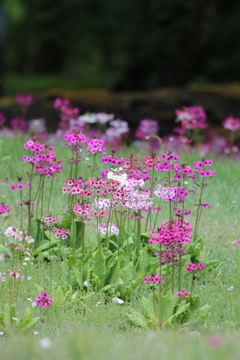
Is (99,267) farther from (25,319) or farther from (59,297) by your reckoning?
(25,319)

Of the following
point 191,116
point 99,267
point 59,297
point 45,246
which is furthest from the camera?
point 191,116

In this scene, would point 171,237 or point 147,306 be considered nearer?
point 171,237

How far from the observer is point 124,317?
161 inches

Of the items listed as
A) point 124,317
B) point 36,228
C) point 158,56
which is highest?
point 158,56

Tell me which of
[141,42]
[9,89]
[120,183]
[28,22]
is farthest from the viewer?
[28,22]

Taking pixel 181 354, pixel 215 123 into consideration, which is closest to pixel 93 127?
pixel 215 123

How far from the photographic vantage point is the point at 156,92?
14227 millimetres

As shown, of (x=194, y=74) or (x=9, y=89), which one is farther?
(x=9, y=89)

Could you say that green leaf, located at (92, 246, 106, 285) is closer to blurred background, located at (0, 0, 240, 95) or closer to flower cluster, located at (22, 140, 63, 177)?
flower cluster, located at (22, 140, 63, 177)

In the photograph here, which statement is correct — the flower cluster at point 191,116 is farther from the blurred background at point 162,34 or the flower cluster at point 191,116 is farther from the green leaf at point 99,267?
the blurred background at point 162,34

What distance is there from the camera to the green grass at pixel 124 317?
266 centimetres

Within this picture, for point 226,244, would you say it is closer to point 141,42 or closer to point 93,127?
point 93,127

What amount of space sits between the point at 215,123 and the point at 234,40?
374 centimetres

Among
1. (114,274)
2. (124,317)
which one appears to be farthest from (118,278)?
(124,317)
